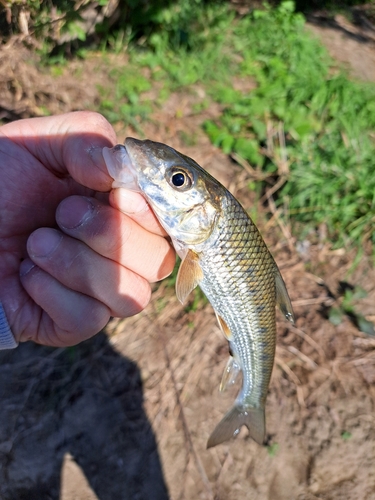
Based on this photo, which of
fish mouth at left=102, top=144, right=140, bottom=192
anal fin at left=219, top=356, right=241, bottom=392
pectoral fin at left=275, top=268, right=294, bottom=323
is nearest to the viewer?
fish mouth at left=102, top=144, right=140, bottom=192

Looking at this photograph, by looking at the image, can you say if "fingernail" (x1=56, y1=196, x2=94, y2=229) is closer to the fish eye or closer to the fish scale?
the fish eye

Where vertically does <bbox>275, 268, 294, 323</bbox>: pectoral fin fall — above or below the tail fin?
above

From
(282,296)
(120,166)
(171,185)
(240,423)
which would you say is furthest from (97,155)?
(240,423)

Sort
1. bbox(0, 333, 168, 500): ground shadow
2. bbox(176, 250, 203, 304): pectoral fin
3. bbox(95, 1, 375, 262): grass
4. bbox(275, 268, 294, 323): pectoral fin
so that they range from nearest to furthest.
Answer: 1. bbox(176, 250, 203, 304): pectoral fin
2. bbox(275, 268, 294, 323): pectoral fin
3. bbox(0, 333, 168, 500): ground shadow
4. bbox(95, 1, 375, 262): grass

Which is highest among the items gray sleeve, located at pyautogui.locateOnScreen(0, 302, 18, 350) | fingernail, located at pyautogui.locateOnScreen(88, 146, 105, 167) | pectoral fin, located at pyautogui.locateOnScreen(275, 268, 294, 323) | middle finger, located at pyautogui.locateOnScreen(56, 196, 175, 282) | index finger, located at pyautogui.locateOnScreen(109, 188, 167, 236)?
fingernail, located at pyautogui.locateOnScreen(88, 146, 105, 167)

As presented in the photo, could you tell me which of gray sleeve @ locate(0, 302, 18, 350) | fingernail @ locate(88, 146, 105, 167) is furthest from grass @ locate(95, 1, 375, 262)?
gray sleeve @ locate(0, 302, 18, 350)

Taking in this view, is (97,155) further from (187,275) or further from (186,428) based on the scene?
(186,428)

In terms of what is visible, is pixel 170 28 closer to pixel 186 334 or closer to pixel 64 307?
pixel 186 334
